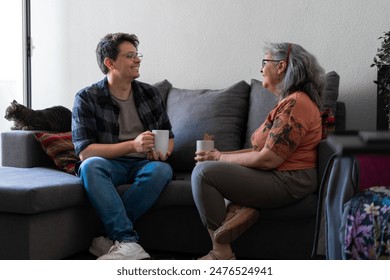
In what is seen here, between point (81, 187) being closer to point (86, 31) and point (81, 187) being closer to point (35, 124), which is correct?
point (35, 124)

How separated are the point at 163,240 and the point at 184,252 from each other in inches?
4.6

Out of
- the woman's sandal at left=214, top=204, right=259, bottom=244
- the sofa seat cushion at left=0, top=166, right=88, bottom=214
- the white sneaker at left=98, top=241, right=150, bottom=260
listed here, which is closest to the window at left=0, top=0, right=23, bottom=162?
the sofa seat cushion at left=0, top=166, right=88, bottom=214

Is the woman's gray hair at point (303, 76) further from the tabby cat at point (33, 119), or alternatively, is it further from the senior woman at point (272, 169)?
the tabby cat at point (33, 119)

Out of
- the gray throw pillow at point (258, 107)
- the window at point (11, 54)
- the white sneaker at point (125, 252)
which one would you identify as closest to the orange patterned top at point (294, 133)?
the gray throw pillow at point (258, 107)

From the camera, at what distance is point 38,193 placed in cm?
218

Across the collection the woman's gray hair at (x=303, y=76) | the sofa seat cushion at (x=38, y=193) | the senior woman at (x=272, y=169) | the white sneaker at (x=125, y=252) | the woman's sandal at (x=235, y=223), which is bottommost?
the white sneaker at (x=125, y=252)

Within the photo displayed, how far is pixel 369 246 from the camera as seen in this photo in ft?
5.00

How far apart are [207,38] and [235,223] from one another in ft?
5.00

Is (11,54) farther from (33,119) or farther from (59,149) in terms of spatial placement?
(59,149)

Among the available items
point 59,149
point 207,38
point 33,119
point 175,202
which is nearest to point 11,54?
point 33,119

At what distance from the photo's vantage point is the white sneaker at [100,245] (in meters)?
2.42

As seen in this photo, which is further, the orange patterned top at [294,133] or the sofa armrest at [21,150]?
the sofa armrest at [21,150]

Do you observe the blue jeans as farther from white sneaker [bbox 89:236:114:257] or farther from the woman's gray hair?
the woman's gray hair
